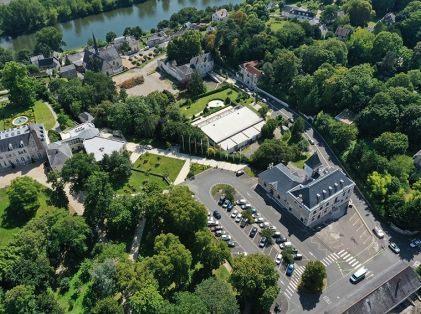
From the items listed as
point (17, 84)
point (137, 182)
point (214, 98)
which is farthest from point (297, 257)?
point (17, 84)

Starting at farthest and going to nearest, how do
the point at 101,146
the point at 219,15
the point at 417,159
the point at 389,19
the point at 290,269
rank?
the point at 219,15
the point at 389,19
the point at 101,146
the point at 417,159
the point at 290,269

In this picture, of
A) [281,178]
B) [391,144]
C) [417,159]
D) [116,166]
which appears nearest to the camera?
[281,178]

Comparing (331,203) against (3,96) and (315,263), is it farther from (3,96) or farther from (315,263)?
(3,96)

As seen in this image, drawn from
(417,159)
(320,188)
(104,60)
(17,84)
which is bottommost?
(417,159)

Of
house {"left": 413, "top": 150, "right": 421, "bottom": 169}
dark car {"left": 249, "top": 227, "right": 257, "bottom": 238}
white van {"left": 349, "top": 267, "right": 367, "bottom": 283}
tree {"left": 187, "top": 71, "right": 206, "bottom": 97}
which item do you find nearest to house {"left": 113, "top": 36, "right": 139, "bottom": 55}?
tree {"left": 187, "top": 71, "right": 206, "bottom": 97}

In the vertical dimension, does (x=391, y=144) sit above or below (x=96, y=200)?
above

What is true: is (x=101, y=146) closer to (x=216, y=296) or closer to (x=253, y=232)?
(x=253, y=232)

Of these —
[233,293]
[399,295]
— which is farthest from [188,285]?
[399,295]

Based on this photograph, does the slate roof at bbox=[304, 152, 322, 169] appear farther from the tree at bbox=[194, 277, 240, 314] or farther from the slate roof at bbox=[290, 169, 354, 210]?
the tree at bbox=[194, 277, 240, 314]
